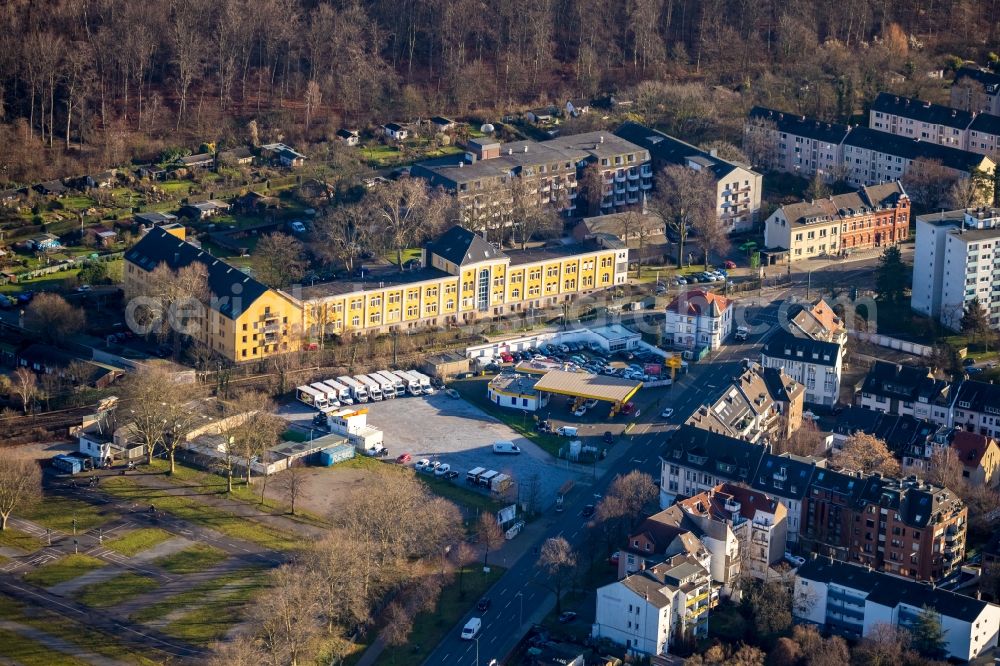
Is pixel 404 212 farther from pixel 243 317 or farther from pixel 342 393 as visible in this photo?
pixel 342 393

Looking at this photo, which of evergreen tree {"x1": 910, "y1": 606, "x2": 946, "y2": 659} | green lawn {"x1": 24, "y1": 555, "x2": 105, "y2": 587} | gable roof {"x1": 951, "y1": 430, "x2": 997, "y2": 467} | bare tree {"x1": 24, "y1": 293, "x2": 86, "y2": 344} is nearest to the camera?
evergreen tree {"x1": 910, "y1": 606, "x2": 946, "y2": 659}

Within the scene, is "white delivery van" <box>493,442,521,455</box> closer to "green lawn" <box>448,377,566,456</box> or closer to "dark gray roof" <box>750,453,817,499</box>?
"green lawn" <box>448,377,566,456</box>

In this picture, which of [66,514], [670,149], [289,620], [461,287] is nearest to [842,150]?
[670,149]

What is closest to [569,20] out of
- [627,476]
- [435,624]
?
[627,476]

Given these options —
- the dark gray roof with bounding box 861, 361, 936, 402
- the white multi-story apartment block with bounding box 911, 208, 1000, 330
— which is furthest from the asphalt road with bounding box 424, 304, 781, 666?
the white multi-story apartment block with bounding box 911, 208, 1000, 330

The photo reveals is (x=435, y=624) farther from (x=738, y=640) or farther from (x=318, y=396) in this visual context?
(x=318, y=396)

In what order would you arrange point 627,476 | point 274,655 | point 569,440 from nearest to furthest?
1. point 274,655
2. point 627,476
3. point 569,440
